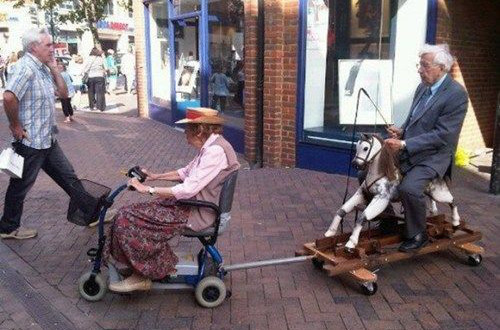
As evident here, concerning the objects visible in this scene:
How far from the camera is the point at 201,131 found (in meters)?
3.49

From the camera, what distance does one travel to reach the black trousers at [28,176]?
4.66 metres

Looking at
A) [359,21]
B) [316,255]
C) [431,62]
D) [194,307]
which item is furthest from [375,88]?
[194,307]

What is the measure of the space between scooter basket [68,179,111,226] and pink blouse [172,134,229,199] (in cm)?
64

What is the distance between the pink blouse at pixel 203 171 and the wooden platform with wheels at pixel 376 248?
1045 mm

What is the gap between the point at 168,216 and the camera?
3.46 metres

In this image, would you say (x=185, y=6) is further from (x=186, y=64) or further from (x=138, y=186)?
(x=138, y=186)

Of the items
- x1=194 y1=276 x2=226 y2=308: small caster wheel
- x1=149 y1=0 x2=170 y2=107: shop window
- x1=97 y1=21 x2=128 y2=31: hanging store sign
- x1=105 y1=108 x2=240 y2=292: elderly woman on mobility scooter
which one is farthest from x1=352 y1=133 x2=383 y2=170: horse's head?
x1=97 y1=21 x2=128 y2=31: hanging store sign

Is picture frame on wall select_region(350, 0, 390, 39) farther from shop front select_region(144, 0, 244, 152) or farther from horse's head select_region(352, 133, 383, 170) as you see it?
horse's head select_region(352, 133, 383, 170)

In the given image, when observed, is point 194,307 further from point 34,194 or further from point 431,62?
point 34,194

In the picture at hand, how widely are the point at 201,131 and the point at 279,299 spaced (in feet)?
4.30

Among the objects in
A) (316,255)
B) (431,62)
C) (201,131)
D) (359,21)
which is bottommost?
(316,255)

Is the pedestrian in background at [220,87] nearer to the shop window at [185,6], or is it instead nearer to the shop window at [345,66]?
the shop window at [185,6]

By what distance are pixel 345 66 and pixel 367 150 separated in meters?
3.64

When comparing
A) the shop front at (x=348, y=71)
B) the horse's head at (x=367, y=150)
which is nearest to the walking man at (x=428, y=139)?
the horse's head at (x=367, y=150)
